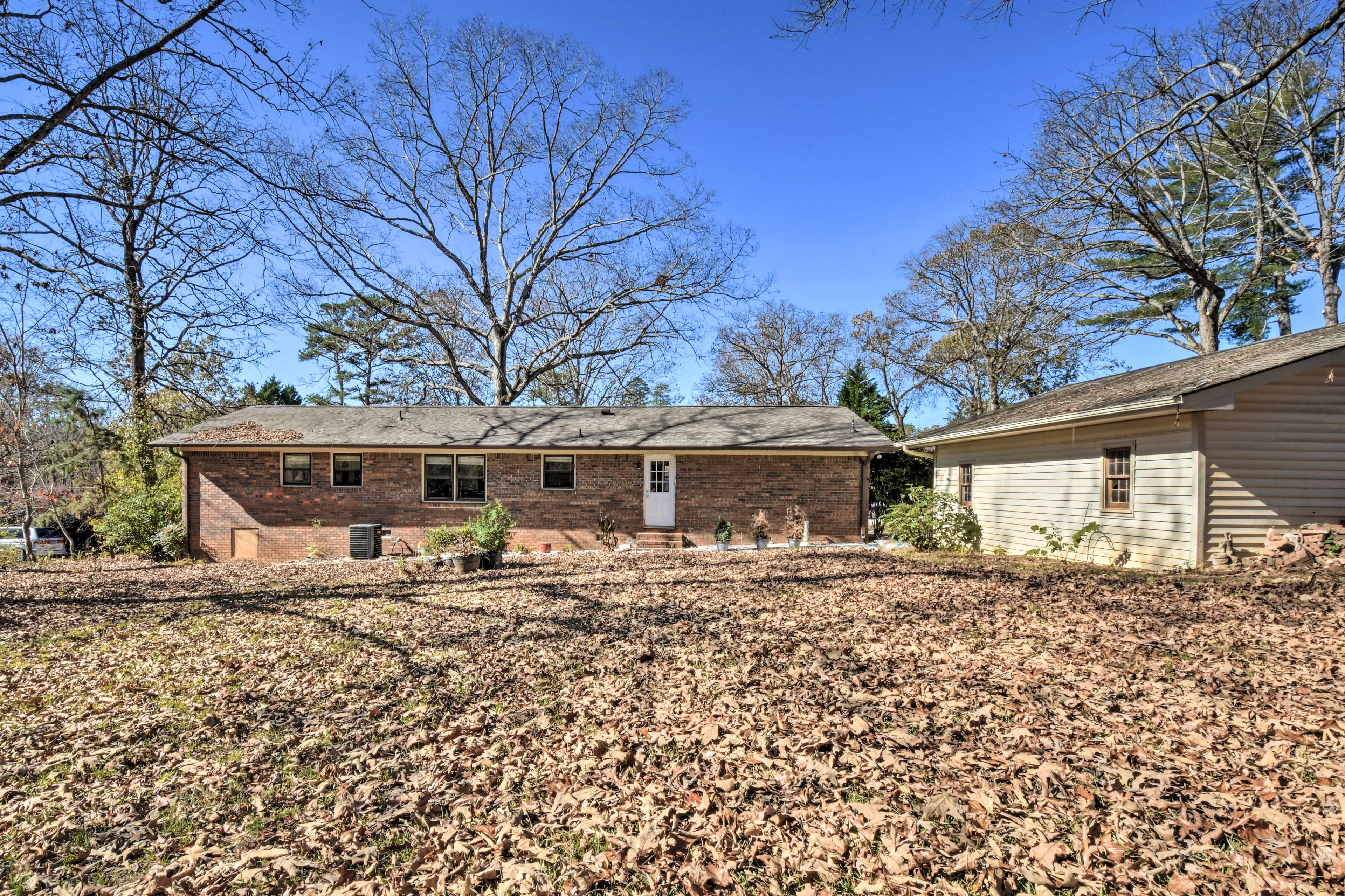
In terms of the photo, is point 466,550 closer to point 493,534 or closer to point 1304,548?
point 493,534

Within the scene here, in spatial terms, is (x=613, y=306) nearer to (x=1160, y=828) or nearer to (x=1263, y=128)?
(x=1263, y=128)

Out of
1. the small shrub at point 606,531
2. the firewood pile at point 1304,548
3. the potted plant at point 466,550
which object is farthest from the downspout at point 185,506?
the firewood pile at point 1304,548

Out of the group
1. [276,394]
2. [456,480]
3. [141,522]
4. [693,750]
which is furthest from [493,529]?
[276,394]

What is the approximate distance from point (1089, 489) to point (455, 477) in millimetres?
13482

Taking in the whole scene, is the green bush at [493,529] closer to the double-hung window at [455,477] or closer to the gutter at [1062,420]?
the double-hung window at [455,477]

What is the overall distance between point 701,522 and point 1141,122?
12817 mm

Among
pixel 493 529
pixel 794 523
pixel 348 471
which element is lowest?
pixel 794 523

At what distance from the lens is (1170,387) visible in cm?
951

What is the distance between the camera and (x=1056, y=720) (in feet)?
12.6

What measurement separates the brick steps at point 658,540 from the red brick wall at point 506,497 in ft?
0.77

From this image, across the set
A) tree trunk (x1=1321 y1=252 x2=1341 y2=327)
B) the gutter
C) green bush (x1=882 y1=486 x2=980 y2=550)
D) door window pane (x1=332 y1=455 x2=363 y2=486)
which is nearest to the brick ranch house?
door window pane (x1=332 y1=455 x2=363 y2=486)

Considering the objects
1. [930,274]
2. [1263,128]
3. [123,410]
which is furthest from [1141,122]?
[123,410]

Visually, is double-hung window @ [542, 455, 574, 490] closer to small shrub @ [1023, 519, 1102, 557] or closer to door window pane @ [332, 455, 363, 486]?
door window pane @ [332, 455, 363, 486]

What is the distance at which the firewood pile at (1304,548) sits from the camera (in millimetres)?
8188
